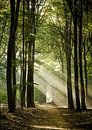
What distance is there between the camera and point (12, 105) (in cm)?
1891

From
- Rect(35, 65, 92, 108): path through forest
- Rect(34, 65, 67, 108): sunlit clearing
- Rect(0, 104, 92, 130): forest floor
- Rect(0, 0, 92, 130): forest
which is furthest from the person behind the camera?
Rect(34, 65, 67, 108): sunlit clearing

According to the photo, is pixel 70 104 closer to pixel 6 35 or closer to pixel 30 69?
pixel 30 69

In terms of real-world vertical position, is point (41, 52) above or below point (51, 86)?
above

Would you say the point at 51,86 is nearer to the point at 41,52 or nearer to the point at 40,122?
the point at 41,52

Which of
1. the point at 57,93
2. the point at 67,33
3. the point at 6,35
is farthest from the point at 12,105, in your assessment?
the point at 57,93

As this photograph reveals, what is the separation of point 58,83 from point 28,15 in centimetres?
3738

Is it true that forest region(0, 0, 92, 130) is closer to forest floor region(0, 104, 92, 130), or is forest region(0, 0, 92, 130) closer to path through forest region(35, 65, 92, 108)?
forest floor region(0, 104, 92, 130)

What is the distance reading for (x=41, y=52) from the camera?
37.9m

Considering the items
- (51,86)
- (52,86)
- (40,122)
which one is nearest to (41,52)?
(40,122)

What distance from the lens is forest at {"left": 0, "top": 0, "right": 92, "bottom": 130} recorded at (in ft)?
56.0

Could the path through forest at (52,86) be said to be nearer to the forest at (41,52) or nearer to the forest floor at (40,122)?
the forest at (41,52)

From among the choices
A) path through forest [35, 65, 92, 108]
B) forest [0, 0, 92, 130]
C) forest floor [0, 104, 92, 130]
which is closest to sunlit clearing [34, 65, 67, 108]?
path through forest [35, 65, 92, 108]

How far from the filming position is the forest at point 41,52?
1708cm

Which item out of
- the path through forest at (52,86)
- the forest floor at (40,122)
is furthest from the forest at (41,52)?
the path through forest at (52,86)
